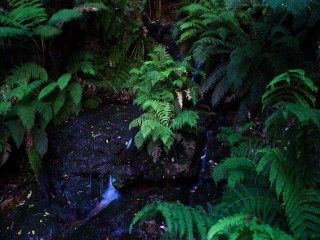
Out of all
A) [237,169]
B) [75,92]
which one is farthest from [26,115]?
[237,169]

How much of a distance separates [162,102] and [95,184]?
1.61 m

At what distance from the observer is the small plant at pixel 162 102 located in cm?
444

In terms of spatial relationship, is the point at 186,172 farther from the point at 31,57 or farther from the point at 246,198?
the point at 31,57

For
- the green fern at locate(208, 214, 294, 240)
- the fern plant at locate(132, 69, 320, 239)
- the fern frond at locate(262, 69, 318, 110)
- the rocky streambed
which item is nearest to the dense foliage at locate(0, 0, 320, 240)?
the rocky streambed

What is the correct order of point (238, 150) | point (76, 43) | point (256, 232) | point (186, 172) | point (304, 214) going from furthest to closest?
1. point (76, 43)
2. point (186, 172)
3. point (238, 150)
4. point (304, 214)
5. point (256, 232)

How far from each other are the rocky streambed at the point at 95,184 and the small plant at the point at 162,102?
343 mm

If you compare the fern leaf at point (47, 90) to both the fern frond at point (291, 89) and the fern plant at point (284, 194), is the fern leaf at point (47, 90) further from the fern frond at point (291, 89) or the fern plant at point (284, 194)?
the fern frond at point (291, 89)

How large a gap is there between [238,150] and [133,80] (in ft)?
8.19

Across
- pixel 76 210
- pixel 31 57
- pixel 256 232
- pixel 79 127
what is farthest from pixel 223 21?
pixel 256 232

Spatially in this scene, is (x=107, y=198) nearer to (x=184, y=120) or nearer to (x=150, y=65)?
(x=184, y=120)

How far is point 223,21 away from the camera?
5.27 m

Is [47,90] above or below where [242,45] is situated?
below

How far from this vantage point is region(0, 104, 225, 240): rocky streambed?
14.2ft

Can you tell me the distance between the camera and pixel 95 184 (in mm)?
4789
